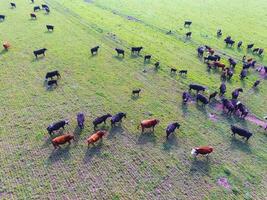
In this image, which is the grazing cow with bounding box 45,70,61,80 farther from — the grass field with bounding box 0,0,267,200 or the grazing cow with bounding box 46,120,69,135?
the grazing cow with bounding box 46,120,69,135

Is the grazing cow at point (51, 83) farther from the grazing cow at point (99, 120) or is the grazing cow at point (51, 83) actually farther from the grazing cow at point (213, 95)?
the grazing cow at point (213, 95)

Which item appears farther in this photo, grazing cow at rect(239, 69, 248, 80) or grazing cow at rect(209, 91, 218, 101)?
grazing cow at rect(239, 69, 248, 80)

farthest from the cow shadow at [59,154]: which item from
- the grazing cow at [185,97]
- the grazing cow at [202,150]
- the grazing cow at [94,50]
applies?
the grazing cow at [94,50]

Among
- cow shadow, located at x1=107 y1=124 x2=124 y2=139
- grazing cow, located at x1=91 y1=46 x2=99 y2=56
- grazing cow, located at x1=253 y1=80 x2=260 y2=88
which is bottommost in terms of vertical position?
cow shadow, located at x1=107 y1=124 x2=124 y2=139

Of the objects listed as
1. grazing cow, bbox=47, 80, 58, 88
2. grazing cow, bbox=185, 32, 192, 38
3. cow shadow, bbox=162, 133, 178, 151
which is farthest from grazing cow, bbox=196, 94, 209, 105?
grazing cow, bbox=185, 32, 192, 38

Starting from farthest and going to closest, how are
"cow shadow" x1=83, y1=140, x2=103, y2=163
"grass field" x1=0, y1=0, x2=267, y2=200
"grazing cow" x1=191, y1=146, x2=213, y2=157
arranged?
1. "grazing cow" x1=191, y1=146, x2=213, y2=157
2. "cow shadow" x1=83, y1=140, x2=103, y2=163
3. "grass field" x1=0, y1=0, x2=267, y2=200

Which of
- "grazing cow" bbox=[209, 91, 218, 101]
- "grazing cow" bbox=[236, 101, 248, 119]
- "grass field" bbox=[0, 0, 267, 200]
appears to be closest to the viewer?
"grass field" bbox=[0, 0, 267, 200]

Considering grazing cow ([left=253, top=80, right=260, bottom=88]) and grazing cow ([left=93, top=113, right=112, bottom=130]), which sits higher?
grazing cow ([left=253, top=80, right=260, bottom=88])
